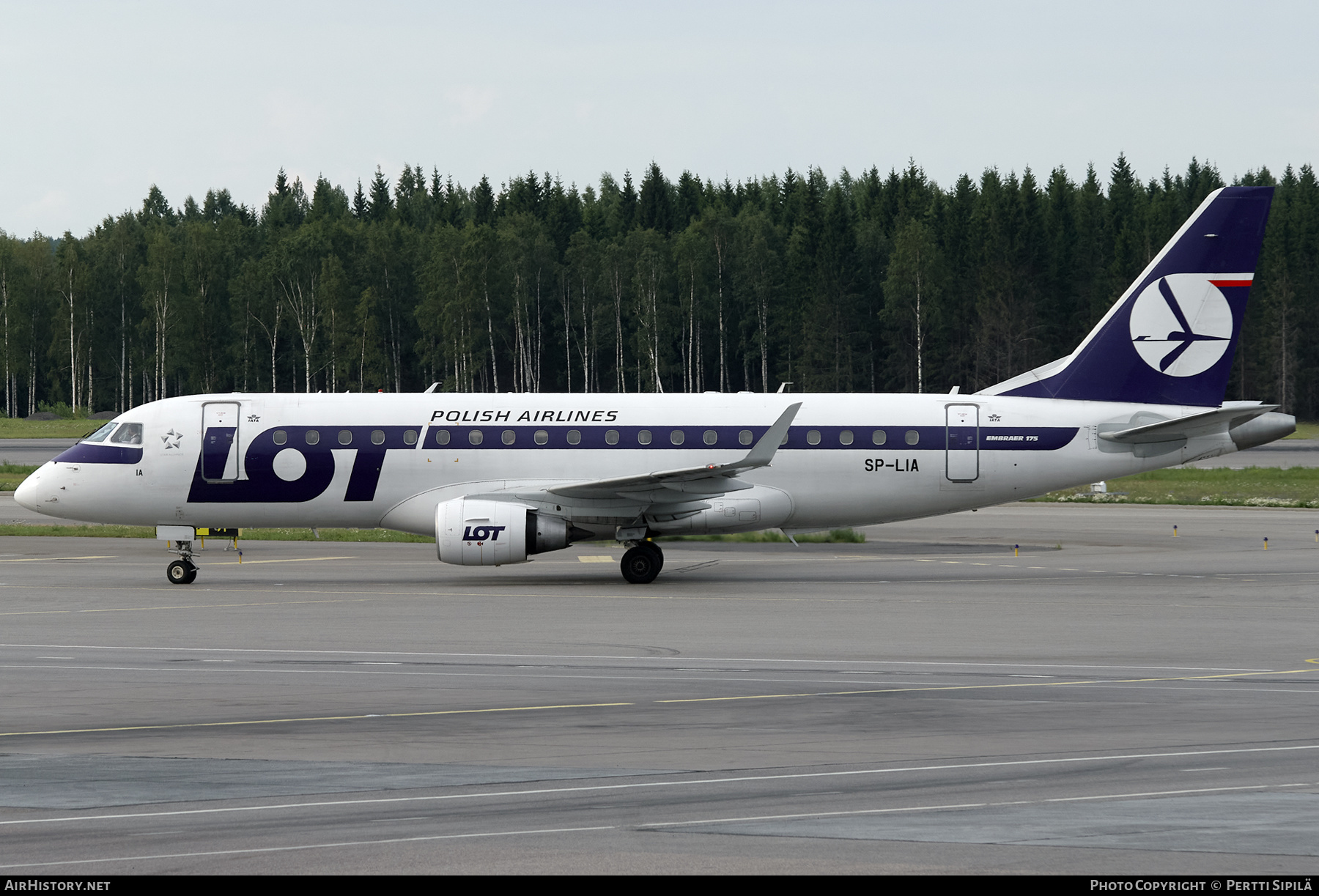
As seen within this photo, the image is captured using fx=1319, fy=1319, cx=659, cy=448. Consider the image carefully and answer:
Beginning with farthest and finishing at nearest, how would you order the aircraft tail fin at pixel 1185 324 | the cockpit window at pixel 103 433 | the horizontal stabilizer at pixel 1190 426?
the aircraft tail fin at pixel 1185 324, the cockpit window at pixel 103 433, the horizontal stabilizer at pixel 1190 426

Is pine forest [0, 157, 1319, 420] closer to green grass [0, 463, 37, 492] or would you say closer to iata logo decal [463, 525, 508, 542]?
green grass [0, 463, 37, 492]

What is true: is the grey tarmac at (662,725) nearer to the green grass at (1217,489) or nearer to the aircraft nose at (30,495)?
the aircraft nose at (30,495)

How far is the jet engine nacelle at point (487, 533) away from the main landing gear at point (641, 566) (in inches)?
66.9

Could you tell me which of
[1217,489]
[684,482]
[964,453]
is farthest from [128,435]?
[1217,489]

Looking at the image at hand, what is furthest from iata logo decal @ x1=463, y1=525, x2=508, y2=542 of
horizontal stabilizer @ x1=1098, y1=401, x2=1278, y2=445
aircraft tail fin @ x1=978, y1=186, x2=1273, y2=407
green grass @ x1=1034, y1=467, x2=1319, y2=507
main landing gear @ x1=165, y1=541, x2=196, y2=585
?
green grass @ x1=1034, y1=467, x2=1319, y2=507

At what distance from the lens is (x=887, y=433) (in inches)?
1121

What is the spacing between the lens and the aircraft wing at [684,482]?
85.1ft

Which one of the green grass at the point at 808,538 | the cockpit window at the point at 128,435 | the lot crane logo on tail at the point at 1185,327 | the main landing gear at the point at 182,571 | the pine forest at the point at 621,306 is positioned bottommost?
the green grass at the point at 808,538

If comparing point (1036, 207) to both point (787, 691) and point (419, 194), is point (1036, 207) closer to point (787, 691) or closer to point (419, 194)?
point (419, 194)

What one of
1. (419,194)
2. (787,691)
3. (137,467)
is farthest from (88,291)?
(787,691)

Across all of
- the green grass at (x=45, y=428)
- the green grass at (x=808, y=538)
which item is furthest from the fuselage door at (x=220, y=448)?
the green grass at (x=45, y=428)

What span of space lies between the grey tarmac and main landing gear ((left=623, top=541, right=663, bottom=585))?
604mm

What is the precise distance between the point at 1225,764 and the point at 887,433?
1737 centimetres

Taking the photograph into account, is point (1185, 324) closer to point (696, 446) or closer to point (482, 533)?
point (696, 446)
